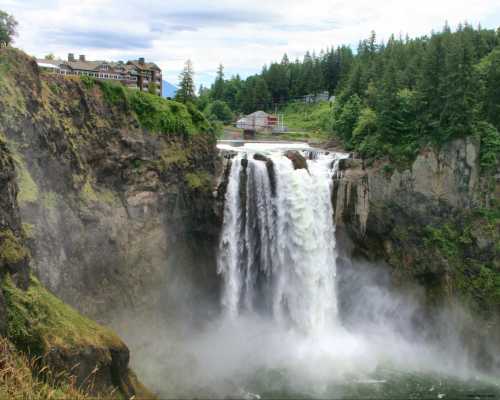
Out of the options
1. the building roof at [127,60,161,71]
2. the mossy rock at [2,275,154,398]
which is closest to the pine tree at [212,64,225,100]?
the building roof at [127,60,161,71]

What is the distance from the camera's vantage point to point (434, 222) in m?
35.4

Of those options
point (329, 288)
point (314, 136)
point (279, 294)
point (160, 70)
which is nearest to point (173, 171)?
point (279, 294)

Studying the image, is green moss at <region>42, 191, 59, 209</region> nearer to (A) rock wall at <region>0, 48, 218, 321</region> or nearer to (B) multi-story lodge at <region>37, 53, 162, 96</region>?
(A) rock wall at <region>0, 48, 218, 321</region>

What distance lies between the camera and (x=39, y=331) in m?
14.5

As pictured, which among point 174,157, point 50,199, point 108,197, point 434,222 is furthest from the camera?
point 434,222

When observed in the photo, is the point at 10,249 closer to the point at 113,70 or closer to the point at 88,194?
the point at 88,194

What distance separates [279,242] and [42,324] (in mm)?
21281

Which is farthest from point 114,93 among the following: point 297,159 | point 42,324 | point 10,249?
point 42,324

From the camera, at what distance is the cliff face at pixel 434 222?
34.1m

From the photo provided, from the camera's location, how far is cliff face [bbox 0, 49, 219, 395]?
18.2 meters

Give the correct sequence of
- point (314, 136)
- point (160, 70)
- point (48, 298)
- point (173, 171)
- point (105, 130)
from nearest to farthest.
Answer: point (48, 298)
point (105, 130)
point (173, 171)
point (160, 70)
point (314, 136)

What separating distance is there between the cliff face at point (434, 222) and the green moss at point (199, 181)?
989 centimetres

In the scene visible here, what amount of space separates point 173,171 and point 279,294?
12.1 meters

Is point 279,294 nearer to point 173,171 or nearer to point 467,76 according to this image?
point 173,171
